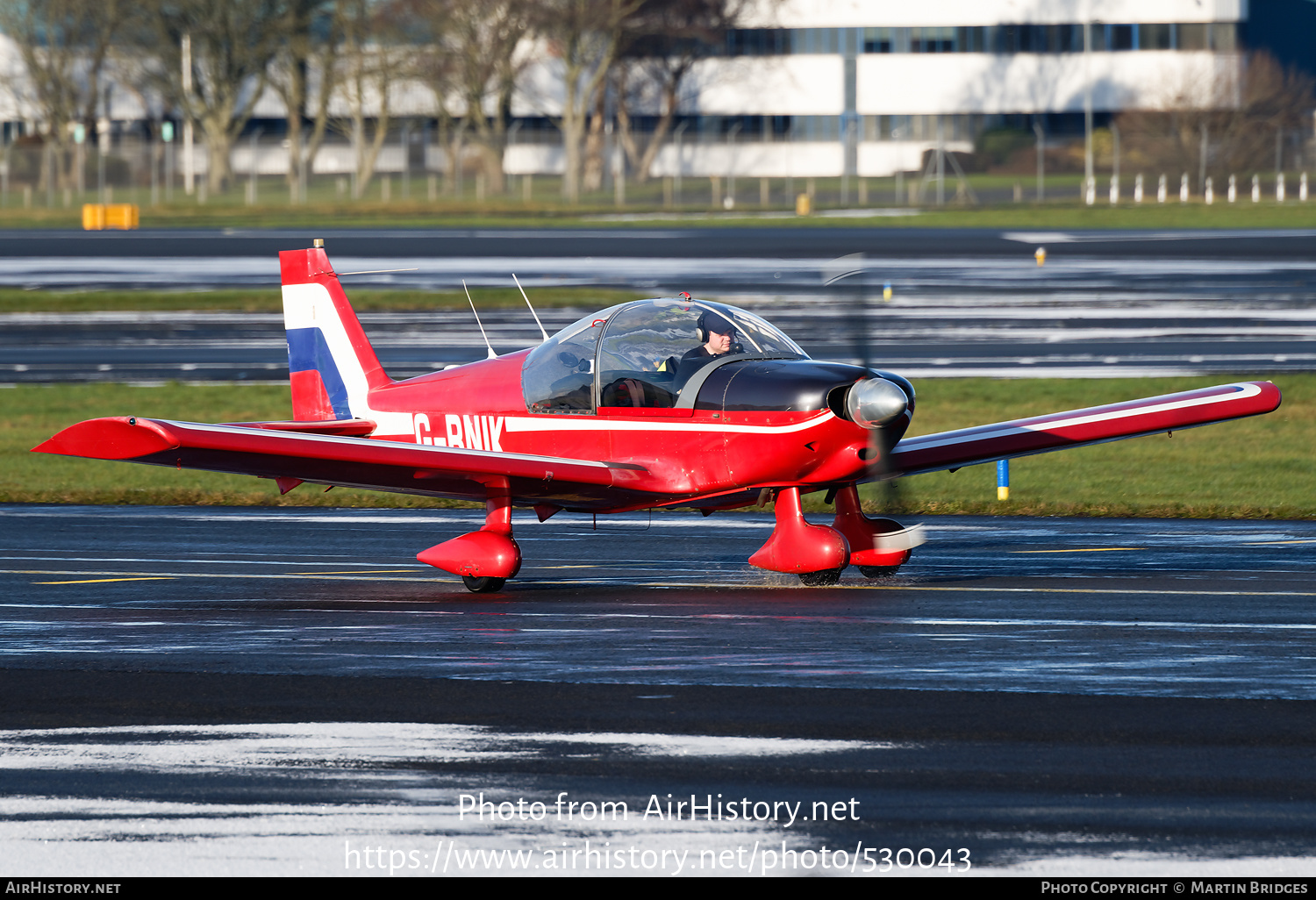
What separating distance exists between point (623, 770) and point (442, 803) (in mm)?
950

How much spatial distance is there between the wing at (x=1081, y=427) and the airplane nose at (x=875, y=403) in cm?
139

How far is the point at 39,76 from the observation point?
315ft

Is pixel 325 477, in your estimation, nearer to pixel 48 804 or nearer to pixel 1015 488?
pixel 48 804

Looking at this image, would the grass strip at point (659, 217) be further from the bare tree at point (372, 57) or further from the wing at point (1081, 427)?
the wing at point (1081, 427)

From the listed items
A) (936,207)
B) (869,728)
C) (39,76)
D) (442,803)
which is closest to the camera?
(442,803)

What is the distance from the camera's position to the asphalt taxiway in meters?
7.49

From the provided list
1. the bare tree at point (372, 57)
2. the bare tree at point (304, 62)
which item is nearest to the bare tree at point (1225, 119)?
the bare tree at point (372, 57)

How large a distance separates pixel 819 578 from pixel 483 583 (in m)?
2.59

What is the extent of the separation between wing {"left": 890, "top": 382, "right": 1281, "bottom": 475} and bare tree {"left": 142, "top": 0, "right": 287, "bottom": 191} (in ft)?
273

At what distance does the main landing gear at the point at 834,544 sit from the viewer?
1320 cm

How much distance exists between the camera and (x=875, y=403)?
41.1 ft

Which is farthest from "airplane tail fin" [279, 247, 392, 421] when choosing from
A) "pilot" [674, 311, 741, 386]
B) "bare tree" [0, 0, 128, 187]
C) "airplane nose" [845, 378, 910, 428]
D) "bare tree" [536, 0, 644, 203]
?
"bare tree" [0, 0, 128, 187]

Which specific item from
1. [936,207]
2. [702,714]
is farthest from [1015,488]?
[936,207]

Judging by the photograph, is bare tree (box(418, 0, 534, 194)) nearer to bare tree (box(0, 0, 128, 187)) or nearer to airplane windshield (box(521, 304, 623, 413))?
bare tree (box(0, 0, 128, 187))
